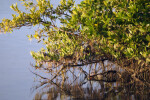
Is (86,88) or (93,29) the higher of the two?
(93,29)

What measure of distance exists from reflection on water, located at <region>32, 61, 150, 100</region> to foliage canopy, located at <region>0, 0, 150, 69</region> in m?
0.90

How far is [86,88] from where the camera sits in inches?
314

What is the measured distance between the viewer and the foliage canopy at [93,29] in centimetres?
580

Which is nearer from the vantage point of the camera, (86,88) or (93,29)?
(93,29)

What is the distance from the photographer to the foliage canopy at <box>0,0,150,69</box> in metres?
5.80

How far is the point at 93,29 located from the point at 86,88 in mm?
2893

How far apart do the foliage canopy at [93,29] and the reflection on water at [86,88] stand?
90 cm

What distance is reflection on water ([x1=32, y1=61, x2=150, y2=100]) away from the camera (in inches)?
259

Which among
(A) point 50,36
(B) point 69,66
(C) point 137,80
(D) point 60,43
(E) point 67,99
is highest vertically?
(A) point 50,36

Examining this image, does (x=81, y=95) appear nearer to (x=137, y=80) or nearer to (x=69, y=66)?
(x=69, y=66)

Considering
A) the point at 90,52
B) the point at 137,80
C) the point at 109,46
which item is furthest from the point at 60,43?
the point at 137,80

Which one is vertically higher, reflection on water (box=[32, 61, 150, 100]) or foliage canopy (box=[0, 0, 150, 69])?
foliage canopy (box=[0, 0, 150, 69])

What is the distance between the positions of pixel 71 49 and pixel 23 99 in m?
2.34

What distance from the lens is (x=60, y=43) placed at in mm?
7727
